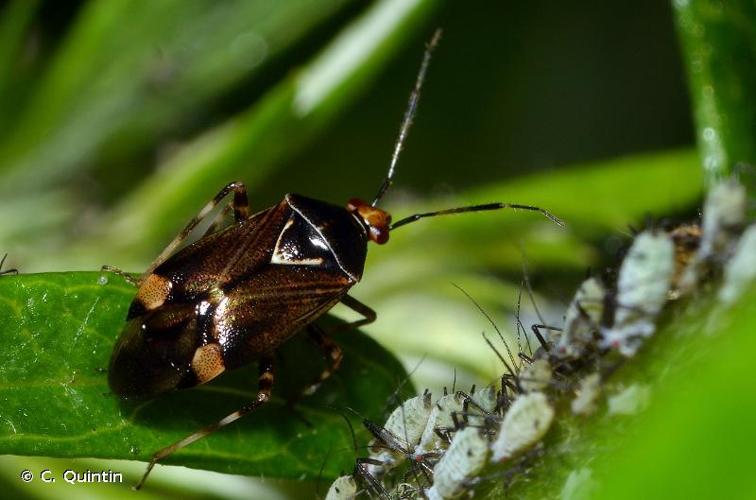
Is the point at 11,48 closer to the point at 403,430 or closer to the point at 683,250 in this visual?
the point at 403,430

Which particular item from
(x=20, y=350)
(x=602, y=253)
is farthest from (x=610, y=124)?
(x=20, y=350)

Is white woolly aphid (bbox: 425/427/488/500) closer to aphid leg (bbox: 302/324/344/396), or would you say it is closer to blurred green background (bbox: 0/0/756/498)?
aphid leg (bbox: 302/324/344/396)

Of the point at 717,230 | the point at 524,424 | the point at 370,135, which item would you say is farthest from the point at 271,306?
the point at 370,135

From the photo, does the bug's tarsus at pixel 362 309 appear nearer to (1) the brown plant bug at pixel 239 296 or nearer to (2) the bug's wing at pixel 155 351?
(1) the brown plant bug at pixel 239 296

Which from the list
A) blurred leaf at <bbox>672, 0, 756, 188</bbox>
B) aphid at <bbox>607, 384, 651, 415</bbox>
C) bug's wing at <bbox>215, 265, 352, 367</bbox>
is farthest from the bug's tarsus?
aphid at <bbox>607, 384, 651, 415</bbox>

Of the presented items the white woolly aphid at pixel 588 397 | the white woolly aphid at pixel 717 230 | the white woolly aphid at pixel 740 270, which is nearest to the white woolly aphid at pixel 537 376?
the white woolly aphid at pixel 588 397

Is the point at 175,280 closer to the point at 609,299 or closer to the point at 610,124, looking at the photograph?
the point at 609,299

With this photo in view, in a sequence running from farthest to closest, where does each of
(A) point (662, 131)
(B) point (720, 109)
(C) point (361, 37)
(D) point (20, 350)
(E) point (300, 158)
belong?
1. (A) point (662, 131)
2. (E) point (300, 158)
3. (C) point (361, 37)
4. (B) point (720, 109)
5. (D) point (20, 350)
